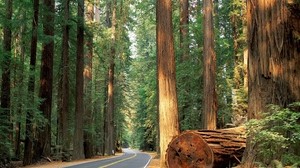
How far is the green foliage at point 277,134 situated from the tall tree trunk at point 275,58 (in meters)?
0.30

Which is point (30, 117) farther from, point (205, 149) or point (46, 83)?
point (205, 149)

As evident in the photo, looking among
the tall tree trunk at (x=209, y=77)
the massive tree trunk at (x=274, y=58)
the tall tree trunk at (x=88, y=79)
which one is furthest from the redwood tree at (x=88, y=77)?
the massive tree trunk at (x=274, y=58)

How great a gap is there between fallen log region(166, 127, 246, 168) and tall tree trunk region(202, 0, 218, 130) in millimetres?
6295

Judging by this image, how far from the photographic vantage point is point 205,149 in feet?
28.4

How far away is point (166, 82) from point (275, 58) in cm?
549

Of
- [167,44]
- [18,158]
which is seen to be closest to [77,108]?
[18,158]

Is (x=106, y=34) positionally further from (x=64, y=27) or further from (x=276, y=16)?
(x=276, y=16)

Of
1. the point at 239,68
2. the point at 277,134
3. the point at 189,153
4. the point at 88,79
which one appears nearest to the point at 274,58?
the point at 277,134

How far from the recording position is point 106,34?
1334 inches

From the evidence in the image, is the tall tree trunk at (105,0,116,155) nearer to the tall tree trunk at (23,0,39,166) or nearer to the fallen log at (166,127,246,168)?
the tall tree trunk at (23,0,39,166)

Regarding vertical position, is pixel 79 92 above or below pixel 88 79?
below

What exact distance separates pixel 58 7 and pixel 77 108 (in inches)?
278

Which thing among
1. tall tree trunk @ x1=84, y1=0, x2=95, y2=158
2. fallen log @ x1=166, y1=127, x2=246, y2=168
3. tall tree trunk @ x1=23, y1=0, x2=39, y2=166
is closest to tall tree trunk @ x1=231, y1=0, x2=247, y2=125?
fallen log @ x1=166, y1=127, x2=246, y2=168

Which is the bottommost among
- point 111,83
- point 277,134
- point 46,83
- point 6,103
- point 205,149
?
point 205,149
